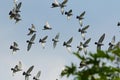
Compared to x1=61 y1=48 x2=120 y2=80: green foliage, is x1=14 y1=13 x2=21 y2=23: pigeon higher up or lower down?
higher up

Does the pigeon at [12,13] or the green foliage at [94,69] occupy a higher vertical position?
the pigeon at [12,13]

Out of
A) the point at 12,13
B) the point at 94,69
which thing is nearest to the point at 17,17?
the point at 12,13

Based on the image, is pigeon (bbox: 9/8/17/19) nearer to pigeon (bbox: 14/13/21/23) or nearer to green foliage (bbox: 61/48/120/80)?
pigeon (bbox: 14/13/21/23)

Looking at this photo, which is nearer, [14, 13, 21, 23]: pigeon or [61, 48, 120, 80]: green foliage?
[61, 48, 120, 80]: green foliage

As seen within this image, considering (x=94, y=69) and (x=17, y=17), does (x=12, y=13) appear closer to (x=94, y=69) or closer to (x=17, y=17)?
(x=17, y=17)

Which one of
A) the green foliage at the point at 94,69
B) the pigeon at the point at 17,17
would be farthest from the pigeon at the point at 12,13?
the green foliage at the point at 94,69

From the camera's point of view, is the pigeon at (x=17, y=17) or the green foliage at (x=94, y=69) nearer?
the green foliage at (x=94, y=69)

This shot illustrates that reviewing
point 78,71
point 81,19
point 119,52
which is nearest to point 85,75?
Answer: point 78,71

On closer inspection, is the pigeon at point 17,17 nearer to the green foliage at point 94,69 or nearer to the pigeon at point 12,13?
the pigeon at point 12,13

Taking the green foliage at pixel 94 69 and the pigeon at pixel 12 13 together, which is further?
the pigeon at pixel 12 13

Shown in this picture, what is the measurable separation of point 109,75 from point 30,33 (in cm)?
6364

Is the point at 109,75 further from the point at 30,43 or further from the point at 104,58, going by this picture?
the point at 30,43

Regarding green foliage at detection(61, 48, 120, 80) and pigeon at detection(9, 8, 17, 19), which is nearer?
green foliage at detection(61, 48, 120, 80)

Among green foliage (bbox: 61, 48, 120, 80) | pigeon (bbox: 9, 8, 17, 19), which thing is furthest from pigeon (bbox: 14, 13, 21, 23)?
green foliage (bbox: 61, 48, 120, 80)
